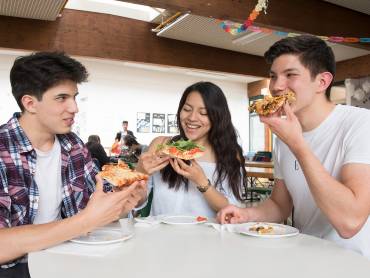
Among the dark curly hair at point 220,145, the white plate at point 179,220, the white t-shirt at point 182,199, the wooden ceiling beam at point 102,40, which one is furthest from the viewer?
the wooden ceiling beam at point 102,40

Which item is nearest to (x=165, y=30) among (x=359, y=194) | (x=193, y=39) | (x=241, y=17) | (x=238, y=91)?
(x=193, y=39)

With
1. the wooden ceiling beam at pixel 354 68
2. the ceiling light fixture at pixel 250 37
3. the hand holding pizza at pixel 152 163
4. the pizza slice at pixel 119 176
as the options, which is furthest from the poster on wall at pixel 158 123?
the pizza slice at pixel 119 176

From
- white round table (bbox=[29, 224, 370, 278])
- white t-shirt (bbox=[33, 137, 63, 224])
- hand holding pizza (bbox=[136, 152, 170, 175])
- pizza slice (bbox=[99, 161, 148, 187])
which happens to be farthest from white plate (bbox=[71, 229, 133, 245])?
hand holding pizza (bbox=[136, 152, 170, 175])

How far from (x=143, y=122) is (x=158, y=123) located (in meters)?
0.49

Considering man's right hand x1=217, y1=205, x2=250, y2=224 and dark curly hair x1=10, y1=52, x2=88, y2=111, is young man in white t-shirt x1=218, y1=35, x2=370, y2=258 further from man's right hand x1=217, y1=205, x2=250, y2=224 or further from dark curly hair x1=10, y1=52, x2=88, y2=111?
dark curly hair x1=10, y1=52, x2=88, y2=111

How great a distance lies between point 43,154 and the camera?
1771mm

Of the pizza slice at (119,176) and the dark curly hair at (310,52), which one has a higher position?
the dark curly hair at (310,52)

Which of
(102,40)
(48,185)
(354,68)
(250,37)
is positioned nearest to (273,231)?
(48,185)

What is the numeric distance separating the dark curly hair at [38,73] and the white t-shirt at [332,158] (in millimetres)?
1176

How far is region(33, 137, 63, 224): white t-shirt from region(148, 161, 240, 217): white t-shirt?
0.74m

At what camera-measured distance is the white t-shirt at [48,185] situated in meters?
1.72

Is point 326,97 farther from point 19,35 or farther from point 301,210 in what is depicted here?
point 19,35

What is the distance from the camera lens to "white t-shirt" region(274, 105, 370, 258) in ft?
4.97

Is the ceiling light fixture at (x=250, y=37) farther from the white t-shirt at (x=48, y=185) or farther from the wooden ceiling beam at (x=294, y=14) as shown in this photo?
the white t-shirt at (x=48, y=185)
